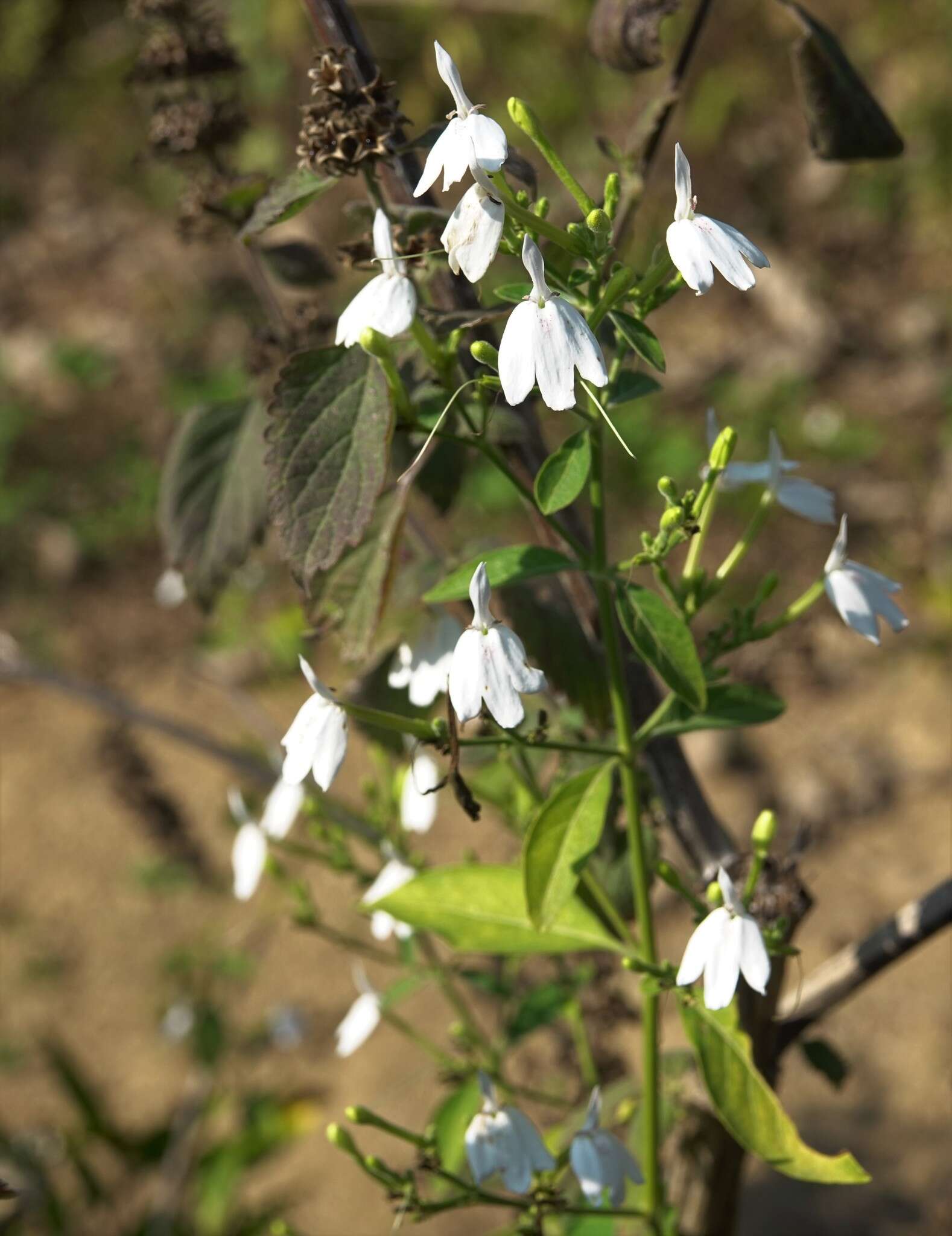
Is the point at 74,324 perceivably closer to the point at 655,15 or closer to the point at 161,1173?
the point at 161,1173

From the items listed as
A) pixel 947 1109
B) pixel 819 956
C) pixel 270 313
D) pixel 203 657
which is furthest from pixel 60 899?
pixel 270 313

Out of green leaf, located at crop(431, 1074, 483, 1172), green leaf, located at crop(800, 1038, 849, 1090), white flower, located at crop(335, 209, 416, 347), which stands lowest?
green leaf, located at crop(431, 1074, 483, 1172)

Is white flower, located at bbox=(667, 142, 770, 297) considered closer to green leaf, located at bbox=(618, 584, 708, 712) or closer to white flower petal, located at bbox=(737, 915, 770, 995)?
green leaf, located at bbox=(618, 584, 708, 712)

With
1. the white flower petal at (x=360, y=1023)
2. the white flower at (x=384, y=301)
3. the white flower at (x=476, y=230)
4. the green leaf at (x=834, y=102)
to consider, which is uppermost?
the white flower at (x=476, y=230)

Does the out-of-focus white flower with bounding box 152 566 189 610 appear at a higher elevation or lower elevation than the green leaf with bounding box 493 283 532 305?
lower

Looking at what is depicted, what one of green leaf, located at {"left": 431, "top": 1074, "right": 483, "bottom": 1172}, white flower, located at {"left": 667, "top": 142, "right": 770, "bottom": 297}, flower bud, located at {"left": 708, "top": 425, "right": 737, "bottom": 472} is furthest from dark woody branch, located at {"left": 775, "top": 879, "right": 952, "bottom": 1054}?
white flower, located at {"left": 667, "top": 142, "right": 770, "bottom": 297}

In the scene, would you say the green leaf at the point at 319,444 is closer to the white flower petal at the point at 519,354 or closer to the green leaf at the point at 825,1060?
the white flower petal at the point at 519,354

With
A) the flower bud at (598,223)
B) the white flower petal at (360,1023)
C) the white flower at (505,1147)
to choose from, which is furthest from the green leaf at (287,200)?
the white flower petal at (360,1023)

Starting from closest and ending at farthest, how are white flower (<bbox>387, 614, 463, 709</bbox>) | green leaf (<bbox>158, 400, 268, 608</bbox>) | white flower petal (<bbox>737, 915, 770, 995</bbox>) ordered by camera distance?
white flower petal (<bbox>737, 915, 770, 995</bbox>), white flower (<bbox>387, 614, 463, 709</bbox>), green leaf (<bbox>158, 400, 268, 608</bbox>)
